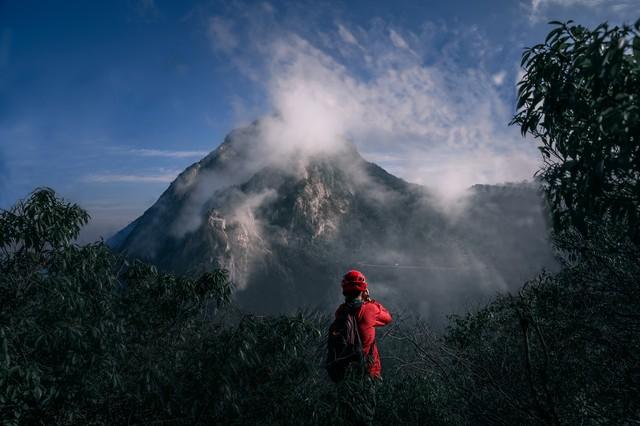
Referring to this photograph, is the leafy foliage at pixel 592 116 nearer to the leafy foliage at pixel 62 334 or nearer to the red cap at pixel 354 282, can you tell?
the red cap at pixel 354 282

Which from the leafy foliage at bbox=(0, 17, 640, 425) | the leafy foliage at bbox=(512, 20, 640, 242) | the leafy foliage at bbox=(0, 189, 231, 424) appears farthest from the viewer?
the leafy foliage at bbox=(0, 189, 231, 424)

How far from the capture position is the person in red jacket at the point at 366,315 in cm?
468

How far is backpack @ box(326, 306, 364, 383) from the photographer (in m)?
4.68

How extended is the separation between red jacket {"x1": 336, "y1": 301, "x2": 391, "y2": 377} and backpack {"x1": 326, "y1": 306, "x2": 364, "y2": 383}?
78mm

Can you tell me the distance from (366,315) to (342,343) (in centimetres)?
47

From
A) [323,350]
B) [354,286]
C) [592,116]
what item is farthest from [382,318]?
[592,116]

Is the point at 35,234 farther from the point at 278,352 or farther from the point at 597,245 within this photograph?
the point at 597,245

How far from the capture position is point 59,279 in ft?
17.1

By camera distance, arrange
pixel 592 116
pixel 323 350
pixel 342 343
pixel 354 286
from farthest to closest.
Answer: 1. pixel 323 350
2. pixel 354 286
3. pixel 342 343
4. pixel 592 116

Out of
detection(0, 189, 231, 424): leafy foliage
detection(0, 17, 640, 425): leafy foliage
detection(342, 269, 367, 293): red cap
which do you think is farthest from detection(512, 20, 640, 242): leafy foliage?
detection(0, 189, 231, 424): leafy foliage

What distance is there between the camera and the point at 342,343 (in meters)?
4.73

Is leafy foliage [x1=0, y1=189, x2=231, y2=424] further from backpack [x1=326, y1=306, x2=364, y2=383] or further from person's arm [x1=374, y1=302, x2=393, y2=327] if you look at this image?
person's arm [x1=374, y1=302, x2=393, y2=327]

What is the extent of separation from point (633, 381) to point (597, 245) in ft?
8.99

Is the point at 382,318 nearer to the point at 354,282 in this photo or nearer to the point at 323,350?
the point at 354,282
